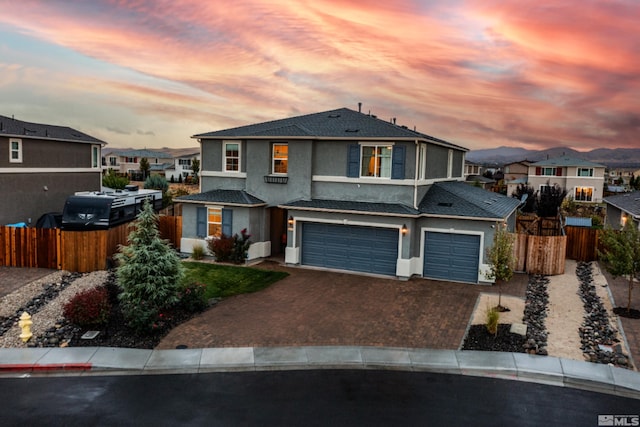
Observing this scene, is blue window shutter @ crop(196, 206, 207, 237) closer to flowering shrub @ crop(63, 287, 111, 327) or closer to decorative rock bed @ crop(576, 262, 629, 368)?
flowering shrub @ crop(63, 287, 111, 327)

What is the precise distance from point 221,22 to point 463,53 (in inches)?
535

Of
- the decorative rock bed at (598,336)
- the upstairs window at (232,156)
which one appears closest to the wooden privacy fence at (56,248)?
the upstairs window at (232,156)

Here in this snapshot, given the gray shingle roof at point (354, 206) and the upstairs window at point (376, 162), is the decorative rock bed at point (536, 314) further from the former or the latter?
the upstairs window at point (376, 162)

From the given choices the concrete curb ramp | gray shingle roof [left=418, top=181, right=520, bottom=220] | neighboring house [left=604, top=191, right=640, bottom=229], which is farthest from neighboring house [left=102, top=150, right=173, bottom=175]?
the concrete curb ramp

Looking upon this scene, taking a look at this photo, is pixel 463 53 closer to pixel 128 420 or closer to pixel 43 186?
pixel 128 420

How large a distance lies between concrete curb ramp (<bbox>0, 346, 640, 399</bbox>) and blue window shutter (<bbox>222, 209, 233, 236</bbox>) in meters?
11.6

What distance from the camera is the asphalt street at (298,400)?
8.61 meters

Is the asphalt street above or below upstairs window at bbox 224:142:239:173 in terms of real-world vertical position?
below

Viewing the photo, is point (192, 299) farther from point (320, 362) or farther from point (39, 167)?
point (39, 167)

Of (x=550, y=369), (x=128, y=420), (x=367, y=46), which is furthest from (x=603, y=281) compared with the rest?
(x=128, y=420)

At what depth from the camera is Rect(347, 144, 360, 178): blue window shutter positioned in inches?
837

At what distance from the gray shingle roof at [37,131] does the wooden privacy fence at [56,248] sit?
8113 mm

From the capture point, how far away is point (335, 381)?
408 inches

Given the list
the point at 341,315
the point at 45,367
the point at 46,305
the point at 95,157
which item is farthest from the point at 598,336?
the point at 95,157
